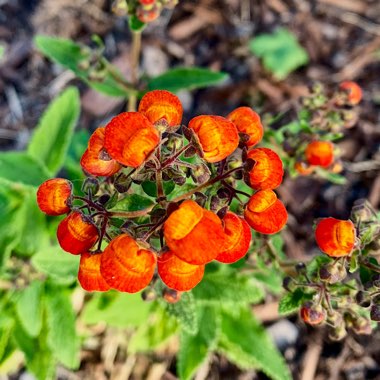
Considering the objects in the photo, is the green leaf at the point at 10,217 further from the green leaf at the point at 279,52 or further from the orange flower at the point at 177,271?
the green leaf at the point at 279,52

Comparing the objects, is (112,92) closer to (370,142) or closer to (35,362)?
(35,362)

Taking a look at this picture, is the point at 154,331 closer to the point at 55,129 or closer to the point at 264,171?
the point at 55,129

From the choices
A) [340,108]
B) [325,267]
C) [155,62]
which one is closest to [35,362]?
[325,267]

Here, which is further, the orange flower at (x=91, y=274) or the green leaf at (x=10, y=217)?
the green leaf at (x=10, y=217)

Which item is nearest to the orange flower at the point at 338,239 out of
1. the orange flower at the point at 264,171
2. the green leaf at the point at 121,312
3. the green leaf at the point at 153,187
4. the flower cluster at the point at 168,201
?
the flower cluster at the point at 168,201

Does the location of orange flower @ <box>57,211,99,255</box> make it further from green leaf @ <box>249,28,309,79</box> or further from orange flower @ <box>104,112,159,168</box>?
green leaf @ <box>249,28,309,79</box>

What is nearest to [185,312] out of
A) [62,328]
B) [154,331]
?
[62,328]

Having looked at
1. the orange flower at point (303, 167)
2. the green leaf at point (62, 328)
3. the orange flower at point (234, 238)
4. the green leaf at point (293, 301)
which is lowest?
the green leaf at point (62, 328)
